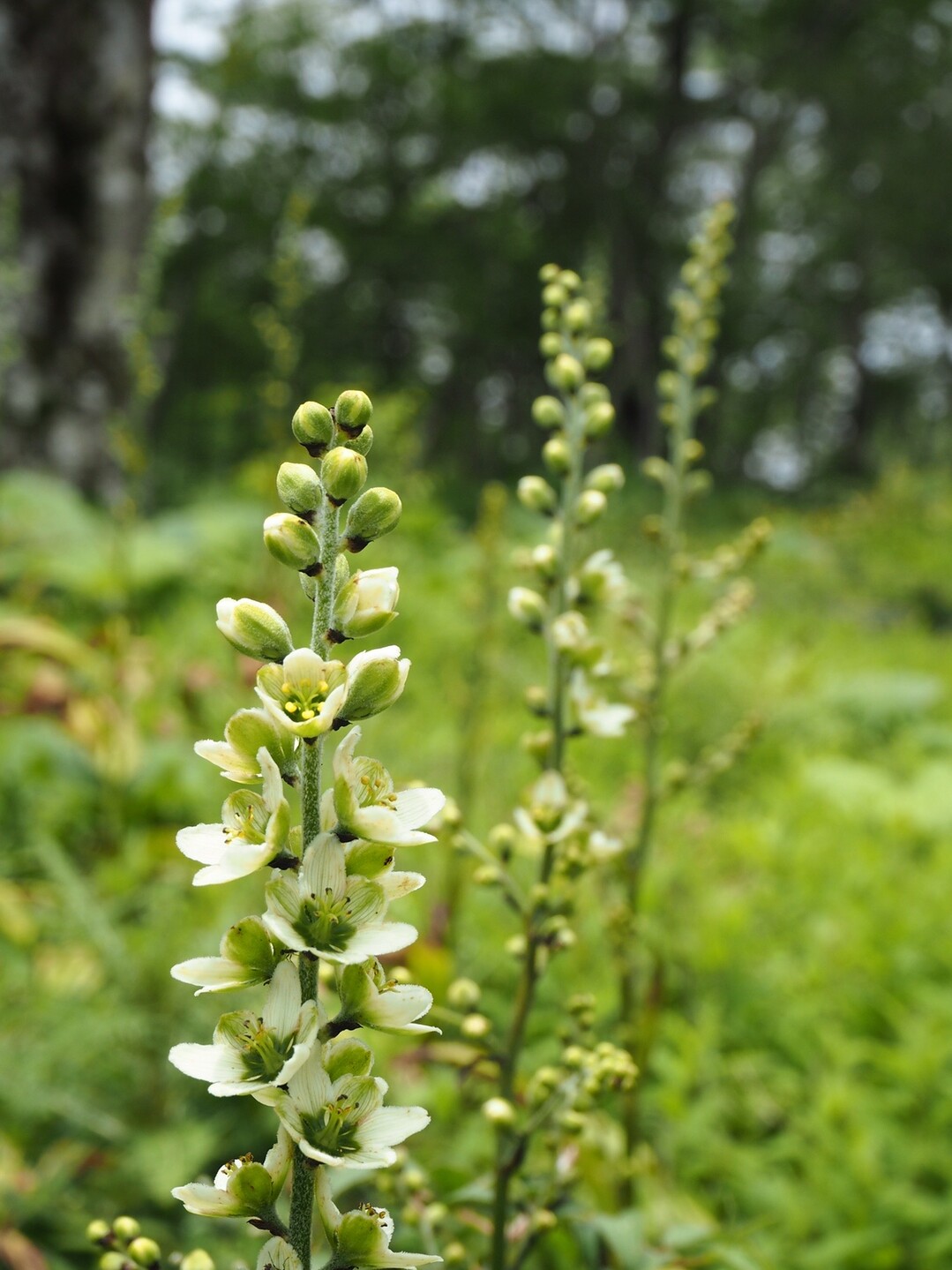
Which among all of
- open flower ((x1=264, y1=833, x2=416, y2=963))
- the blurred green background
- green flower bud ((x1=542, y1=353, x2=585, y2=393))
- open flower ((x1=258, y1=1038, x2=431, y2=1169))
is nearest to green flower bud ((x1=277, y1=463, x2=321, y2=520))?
open flower ((x1=264, y1=833, x2=416, y2=963))

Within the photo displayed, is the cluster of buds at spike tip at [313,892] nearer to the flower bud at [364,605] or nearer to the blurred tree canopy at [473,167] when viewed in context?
the flower bud at [364,605]

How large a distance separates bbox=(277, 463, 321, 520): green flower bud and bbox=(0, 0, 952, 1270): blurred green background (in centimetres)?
97

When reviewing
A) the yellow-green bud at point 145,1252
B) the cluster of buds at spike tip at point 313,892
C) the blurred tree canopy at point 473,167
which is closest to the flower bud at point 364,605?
the cluster of buds at spike tip at point 313,892

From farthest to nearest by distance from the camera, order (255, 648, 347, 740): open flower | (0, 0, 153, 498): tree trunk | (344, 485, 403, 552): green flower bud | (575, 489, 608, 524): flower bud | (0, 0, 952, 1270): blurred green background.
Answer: (0, 0, 153, 498): tree trunk < (0, 0, 952, 1270): blurred green background < (575, 489, 608, 524): flower bud < (344, 485, 403, 552): green flower bud < (255, 648, 347, 740): open flower

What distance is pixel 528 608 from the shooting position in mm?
1258

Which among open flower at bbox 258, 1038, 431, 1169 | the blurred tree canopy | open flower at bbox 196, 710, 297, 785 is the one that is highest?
the blurred tree canopy

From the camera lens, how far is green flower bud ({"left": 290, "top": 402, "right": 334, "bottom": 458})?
74 cm

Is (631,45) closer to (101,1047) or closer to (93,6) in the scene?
(93,6)

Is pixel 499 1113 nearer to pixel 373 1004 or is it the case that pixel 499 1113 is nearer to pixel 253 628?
pixel 373 1004

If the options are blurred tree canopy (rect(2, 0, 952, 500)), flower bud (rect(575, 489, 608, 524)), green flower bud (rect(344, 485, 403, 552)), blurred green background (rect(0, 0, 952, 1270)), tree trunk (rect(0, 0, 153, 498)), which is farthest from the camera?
blurred tree canopy (rect(2, 0, 952, 500))

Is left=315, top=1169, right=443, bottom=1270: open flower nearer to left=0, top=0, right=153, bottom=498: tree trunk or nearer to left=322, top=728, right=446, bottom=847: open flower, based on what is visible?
left=322, top=728, right=446, bottom=847: open flower

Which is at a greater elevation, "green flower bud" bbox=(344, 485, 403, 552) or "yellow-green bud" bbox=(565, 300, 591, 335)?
"yellow-green bud" bbox=(565, 300, 591, 335)

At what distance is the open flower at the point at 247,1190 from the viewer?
680 millimetres

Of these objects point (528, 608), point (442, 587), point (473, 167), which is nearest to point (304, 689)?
point (528, 608)
